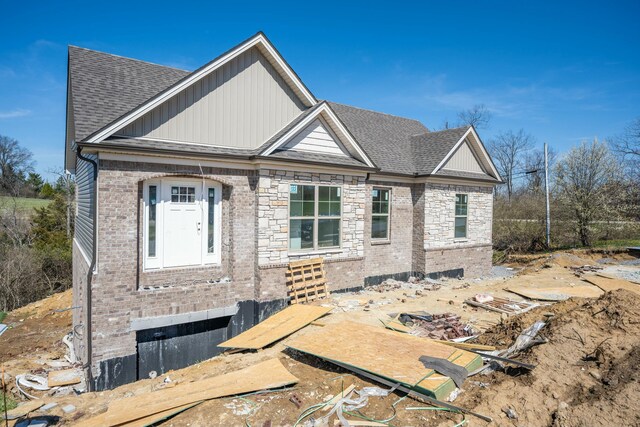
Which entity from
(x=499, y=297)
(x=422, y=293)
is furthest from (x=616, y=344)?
(x=422, y=293)

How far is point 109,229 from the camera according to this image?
27.3ft

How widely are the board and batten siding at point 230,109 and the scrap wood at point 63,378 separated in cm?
614

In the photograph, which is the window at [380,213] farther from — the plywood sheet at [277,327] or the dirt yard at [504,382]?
the plywood sheet at [277,327]

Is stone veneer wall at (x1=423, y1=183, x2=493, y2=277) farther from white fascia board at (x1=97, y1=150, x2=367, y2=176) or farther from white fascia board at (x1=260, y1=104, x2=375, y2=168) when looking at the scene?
white fascia board at (x1=97, y1=150, x2=367, y2=176)

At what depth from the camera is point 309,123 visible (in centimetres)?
1115

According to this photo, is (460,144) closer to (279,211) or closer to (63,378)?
(279,211)

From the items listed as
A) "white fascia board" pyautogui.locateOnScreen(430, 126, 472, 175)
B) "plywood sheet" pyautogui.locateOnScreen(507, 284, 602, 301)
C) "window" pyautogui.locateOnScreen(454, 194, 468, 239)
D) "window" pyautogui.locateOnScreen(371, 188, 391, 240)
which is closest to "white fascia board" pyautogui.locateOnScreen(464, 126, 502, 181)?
"white fascia board" pyautogui.locateOnScreen(430, 126, 472, 175)

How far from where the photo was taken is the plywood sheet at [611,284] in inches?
490

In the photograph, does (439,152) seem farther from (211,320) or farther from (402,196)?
(211,320)

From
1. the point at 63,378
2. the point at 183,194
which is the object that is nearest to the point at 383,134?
the point at 183,194

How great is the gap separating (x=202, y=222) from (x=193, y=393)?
484cm

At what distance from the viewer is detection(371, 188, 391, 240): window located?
46.0ft

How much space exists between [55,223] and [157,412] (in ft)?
81.6

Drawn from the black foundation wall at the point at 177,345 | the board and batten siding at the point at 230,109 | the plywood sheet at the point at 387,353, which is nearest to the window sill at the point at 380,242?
the black foundation wall at the point at 177,345
